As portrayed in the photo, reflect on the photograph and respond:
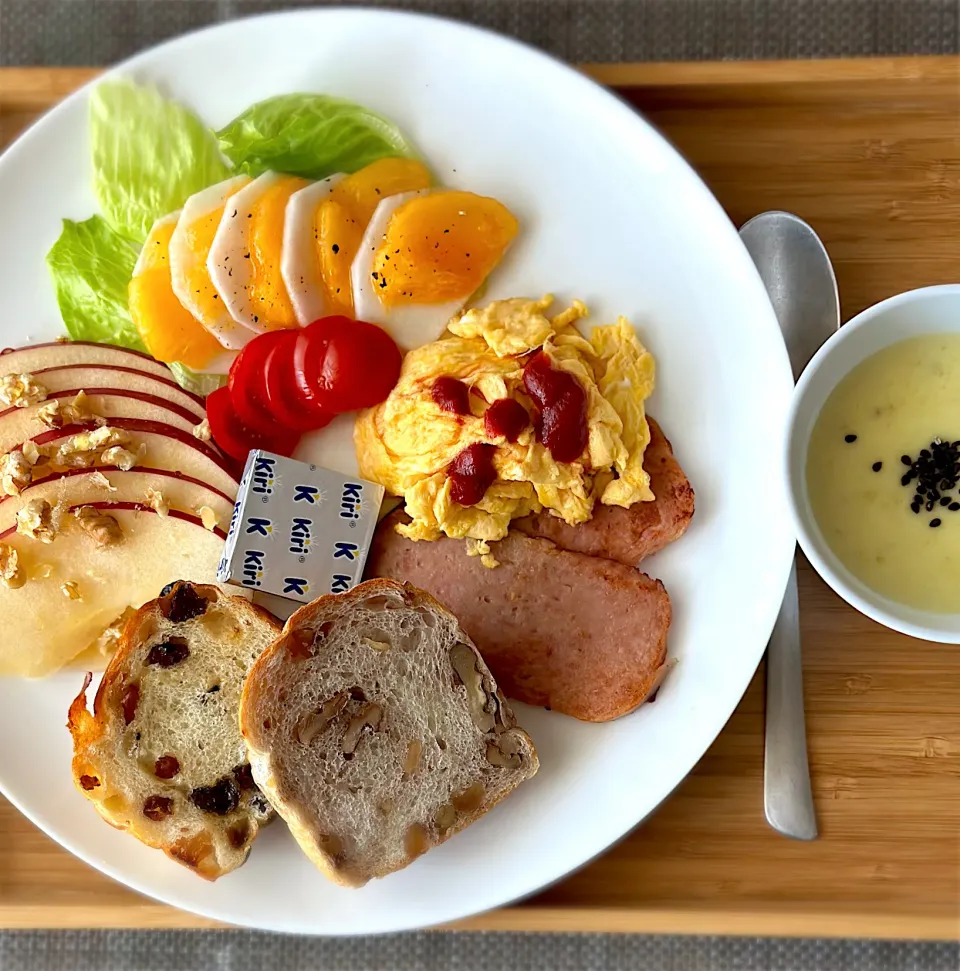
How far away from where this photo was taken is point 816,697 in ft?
7.09

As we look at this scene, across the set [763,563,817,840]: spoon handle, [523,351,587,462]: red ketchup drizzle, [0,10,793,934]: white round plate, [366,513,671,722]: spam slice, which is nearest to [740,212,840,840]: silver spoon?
[763,563,817,840]: spoon handle

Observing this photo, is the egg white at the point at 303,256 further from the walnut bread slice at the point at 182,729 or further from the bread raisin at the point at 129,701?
the bread raisin at the point at 129,701

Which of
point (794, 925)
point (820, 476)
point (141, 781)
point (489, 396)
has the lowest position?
point (794, 925)

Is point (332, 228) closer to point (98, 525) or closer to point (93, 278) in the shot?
point (93, 278)

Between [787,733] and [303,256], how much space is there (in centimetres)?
156

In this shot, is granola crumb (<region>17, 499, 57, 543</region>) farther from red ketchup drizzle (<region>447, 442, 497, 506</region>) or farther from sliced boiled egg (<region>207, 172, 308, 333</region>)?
red ketchup drizzle (<region>447, 442, 497, 506</region>)

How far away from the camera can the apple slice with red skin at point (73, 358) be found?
6.92 ft

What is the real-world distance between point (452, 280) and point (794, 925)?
170 cm

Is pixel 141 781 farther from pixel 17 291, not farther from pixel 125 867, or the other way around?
pixel 17 291

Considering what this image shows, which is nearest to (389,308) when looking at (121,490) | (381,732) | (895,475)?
(121,490)

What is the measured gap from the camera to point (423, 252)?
2.06 m

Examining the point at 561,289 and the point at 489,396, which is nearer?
the point at 489,396

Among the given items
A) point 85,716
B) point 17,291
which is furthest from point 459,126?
point 85,716

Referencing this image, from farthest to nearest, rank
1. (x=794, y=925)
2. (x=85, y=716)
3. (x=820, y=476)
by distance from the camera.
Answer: (x=794, y=925)
(x=85, y=716)
(x=820, y=476)
